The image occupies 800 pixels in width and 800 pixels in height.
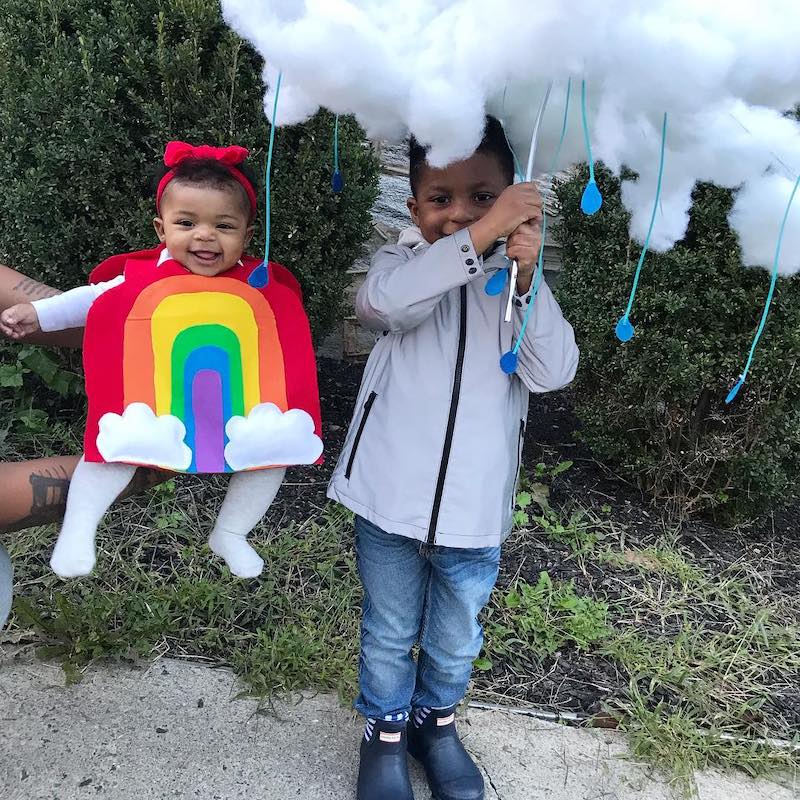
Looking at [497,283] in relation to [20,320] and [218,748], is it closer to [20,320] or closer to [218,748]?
[20,320]

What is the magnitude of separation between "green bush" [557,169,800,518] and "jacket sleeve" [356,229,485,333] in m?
1.50

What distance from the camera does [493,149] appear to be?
1.70 metres

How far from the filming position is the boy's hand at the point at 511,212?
5.22 feet

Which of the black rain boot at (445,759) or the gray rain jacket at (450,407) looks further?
the black rain boot at (445,759)

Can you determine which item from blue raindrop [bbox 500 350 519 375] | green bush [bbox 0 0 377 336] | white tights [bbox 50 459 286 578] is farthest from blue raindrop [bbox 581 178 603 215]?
green bush [bbox 0 0 377 336]

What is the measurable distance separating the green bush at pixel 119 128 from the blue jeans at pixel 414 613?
1.52 meters

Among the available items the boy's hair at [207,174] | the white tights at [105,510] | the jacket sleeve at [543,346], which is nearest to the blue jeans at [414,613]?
the white tights at [105,510]

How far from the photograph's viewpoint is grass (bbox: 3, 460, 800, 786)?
2432 mm

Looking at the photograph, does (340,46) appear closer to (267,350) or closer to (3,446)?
(267,350)

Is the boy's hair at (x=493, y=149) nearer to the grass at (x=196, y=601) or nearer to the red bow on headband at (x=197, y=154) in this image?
the red bow on headband at (x=197, y=154)

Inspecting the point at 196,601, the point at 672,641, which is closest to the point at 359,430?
the point at 196,601

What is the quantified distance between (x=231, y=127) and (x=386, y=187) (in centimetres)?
161

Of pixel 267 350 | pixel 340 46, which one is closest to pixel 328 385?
pixel 267 350

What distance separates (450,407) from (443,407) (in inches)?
0.6
